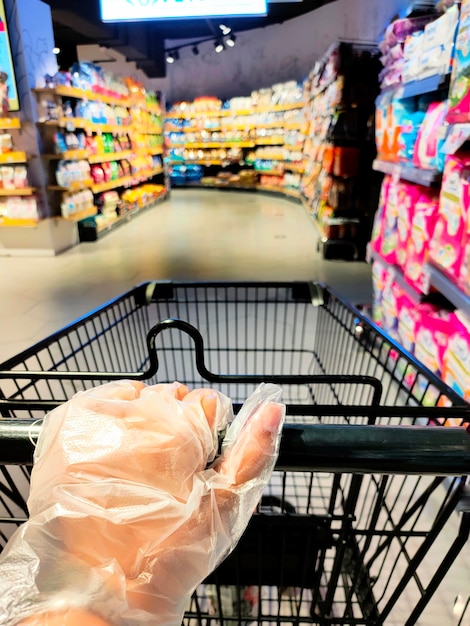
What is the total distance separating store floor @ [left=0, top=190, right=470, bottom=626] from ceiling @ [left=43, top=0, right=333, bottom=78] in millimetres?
4093

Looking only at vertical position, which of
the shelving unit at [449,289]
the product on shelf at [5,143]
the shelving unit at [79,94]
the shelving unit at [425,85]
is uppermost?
the shelving unit at [79,94]

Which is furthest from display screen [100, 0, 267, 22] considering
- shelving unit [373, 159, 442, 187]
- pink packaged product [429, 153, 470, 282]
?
pink packaged product [429, 153, 470, 282]

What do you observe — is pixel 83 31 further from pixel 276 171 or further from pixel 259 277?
pixel 259 277

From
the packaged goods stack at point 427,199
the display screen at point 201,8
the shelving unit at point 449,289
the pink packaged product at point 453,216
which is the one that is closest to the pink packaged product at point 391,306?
the packaged goods stack at point 427,199

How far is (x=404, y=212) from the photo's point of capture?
254 centimetres

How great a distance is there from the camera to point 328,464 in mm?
583

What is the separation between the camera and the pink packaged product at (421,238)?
2180 mm

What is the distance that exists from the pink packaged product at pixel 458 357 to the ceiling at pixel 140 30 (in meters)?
8.46

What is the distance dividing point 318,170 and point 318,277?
3.05 m

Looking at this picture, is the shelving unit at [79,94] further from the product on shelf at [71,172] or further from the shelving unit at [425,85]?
the shelving unit at [425,85]

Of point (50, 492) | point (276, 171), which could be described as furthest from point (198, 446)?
point (276, 171)

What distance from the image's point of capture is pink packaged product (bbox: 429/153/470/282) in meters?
1.77

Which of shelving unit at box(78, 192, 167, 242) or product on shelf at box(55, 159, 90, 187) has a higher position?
product on shelf at box(55, 159, 90, 187)

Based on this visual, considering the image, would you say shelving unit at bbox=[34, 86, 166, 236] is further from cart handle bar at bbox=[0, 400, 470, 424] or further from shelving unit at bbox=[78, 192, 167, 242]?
cart handle bar at bbox=[0, 400, 470, 424]
